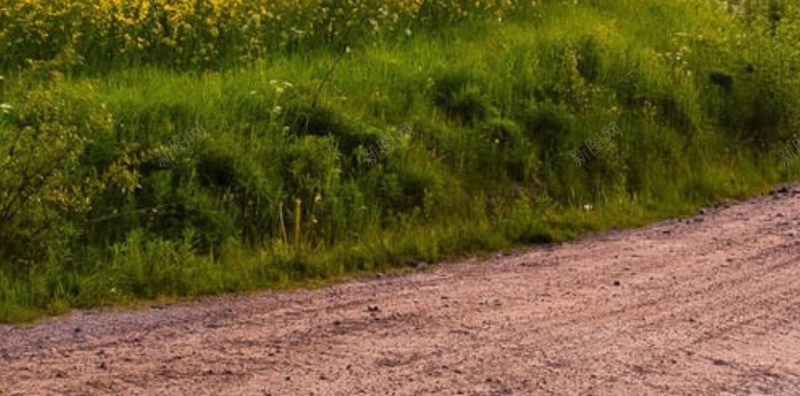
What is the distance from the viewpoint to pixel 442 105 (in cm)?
939

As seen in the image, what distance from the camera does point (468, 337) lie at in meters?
5.61

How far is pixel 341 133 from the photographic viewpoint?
838 cm

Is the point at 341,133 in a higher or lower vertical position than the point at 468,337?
higher

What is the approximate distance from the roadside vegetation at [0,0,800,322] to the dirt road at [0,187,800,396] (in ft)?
1.97

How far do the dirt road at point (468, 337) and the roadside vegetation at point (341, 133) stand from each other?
0.60m

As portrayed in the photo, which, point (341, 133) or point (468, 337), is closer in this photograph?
point (468, 337)

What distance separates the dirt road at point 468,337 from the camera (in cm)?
501

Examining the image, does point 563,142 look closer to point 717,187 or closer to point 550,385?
point 717,187

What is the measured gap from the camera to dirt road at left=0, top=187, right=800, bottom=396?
16.4ft

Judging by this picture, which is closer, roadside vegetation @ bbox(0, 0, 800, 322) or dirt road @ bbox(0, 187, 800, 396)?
dirt road @ bbox(0, 187, 800, 396)

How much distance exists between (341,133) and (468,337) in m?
3.13

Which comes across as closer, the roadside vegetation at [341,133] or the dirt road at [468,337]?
the dirt road at [468,337]

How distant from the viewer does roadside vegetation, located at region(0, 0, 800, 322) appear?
22.1ft

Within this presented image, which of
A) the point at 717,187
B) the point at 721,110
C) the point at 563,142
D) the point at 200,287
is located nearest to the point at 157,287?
the point at 200,287
